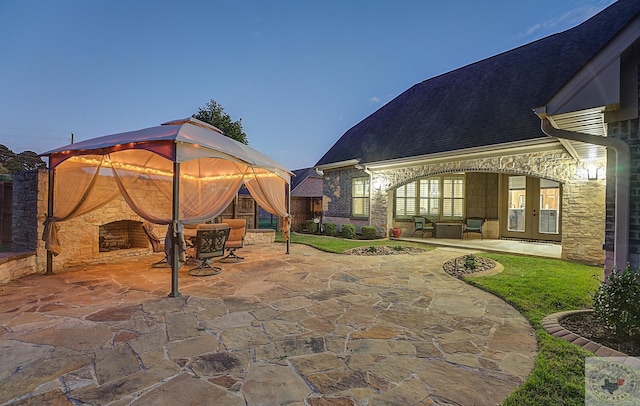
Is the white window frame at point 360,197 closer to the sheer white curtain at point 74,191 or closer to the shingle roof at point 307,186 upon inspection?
the shingle roof at point 307,186

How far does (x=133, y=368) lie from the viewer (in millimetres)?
2629

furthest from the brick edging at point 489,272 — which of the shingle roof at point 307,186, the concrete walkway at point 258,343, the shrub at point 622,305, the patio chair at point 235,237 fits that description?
the shingle roof at point 307,186

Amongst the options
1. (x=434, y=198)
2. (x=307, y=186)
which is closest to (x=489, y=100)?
(x=434, y=198)

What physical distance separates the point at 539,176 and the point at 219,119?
14.0 meters

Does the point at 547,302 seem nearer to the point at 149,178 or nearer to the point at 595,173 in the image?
the point at 595,173

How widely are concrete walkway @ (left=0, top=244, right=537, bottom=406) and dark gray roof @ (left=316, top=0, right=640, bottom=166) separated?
20.7ft

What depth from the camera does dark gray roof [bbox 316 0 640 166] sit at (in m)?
9.27

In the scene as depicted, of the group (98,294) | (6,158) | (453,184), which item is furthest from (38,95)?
(453,184)

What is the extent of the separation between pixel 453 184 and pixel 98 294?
40.6 ft

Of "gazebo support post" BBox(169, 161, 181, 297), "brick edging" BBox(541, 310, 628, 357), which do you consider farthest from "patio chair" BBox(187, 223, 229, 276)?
"brick edging" BBox(541, 310, 628, 357)

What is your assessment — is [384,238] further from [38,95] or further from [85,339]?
[38,95]

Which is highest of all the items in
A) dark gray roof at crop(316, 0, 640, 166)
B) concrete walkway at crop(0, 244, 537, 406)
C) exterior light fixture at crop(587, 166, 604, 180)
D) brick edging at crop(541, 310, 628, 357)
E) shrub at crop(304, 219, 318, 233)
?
dark gray roof at crop(316, 0, 640, 166)

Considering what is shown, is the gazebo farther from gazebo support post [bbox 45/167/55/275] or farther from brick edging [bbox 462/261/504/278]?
brick edging [bbox 462/261/504/278]

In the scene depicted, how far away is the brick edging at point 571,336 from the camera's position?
9.21 feet
